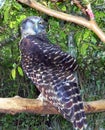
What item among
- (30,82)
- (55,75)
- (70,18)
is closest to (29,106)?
(55,75)

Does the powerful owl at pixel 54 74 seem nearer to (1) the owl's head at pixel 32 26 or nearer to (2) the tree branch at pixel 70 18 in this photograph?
(1) the owl's head at pixel 32 26

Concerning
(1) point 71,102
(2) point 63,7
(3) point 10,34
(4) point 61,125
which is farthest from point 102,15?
(4) point 61,125

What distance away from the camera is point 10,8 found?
7.27ft

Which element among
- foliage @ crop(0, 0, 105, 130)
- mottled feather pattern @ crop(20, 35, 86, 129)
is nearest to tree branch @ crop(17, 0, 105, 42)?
mottled feather pattern @ crop(20, 35, 86, 129)

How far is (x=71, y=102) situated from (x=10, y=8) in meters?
0.62

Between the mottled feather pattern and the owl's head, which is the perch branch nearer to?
the mottled feather pattern

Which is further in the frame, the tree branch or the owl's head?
the owl's head

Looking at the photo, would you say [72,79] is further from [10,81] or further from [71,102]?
[10,81]

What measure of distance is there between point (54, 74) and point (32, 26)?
2.06 ft

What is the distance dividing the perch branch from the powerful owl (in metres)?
0.07

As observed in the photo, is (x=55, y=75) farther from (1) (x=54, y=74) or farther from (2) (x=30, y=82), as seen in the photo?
(2) (x=30, y=82)

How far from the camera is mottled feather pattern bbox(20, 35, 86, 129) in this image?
215cm

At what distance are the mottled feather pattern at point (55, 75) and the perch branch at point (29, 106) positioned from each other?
0.23 feet

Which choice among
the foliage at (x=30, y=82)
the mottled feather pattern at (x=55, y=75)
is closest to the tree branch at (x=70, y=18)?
the mottled feather pattern at (x=55, y=75)
